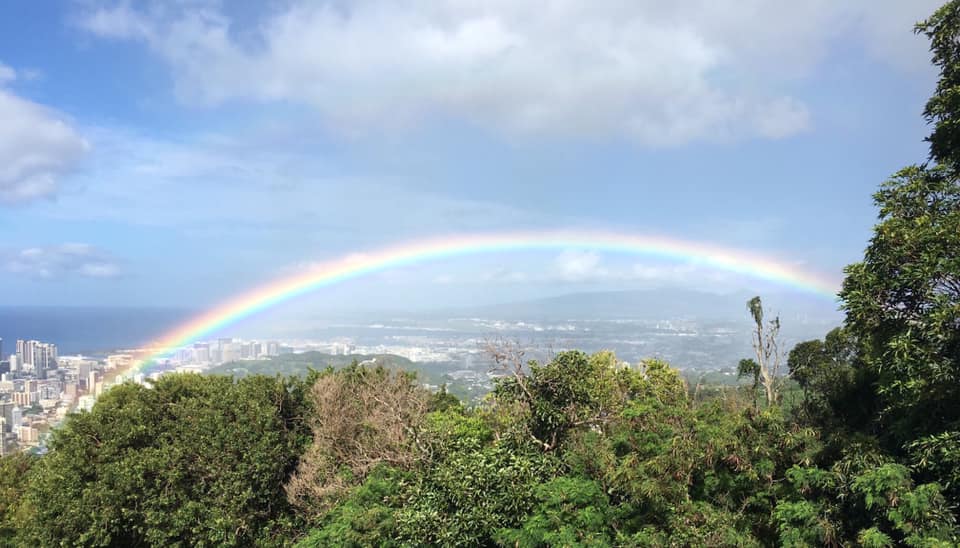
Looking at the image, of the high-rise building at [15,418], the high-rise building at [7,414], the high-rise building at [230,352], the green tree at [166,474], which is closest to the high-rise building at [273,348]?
the high-rise building at [230,352]

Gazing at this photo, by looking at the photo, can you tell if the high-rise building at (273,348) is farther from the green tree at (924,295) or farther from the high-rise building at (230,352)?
the green tree at (924,295)

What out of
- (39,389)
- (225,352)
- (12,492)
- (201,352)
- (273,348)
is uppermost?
(12,492)

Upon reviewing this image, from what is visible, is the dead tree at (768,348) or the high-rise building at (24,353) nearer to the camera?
the dead tree at (768,348)

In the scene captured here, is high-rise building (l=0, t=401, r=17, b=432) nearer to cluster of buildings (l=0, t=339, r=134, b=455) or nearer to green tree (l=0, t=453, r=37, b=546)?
cluster of buildings (l=0, t=339, r=134, b=455)

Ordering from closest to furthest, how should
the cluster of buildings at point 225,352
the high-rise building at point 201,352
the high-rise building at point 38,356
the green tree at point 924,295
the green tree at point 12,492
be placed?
1. the green tree at point 924,295
2. the green tree at point 12,492
3. the high-rise building at point 38,356
4. the cluster of buildings at point 225,352
5. the high-rise building at point 201,352

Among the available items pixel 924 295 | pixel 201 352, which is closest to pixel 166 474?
pixel 924 295

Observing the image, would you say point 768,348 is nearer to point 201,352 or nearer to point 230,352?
point 230,352
